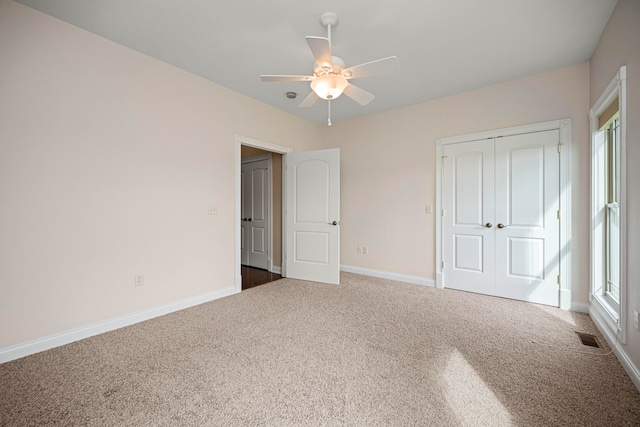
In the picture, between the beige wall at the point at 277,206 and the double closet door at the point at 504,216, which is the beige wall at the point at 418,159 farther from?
the beige wall at the point at 277,206

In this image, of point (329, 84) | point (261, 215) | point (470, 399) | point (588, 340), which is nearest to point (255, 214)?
point (261, 215)

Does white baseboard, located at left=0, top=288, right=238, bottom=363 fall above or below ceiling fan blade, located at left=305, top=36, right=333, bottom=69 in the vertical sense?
below

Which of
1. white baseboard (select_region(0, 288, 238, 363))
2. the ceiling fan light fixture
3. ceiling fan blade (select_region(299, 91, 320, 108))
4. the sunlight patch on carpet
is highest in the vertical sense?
ceiling fan blade (select_region(299, 91, 320, 108))

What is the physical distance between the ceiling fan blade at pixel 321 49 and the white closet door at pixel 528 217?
2.55 metres

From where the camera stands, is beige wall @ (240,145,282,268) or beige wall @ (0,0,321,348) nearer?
beige wall @ (0,0,321,348)

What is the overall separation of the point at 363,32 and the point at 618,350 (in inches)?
125

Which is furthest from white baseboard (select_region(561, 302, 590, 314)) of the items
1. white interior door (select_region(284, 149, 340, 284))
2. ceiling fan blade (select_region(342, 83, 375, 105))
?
ceiling fan blade (select_region(342, 83, 375, 105))

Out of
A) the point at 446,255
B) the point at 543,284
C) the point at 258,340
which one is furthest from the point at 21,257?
the point at 543,284

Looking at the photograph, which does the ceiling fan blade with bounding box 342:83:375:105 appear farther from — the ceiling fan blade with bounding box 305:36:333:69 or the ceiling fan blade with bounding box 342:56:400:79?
the ceiling fan blade with bounding box 305:36:333:69

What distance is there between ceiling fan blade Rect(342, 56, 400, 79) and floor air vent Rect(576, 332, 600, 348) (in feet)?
8.78

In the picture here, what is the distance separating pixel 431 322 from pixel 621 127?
7.03ft

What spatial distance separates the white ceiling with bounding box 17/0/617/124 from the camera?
2.06 m

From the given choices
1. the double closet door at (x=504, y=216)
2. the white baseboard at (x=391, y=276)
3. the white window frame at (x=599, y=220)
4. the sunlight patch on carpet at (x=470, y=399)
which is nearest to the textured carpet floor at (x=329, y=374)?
the sunlight patch on carpet at (x=470, y=399)

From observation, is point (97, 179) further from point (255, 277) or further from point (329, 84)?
point (255, 277)
